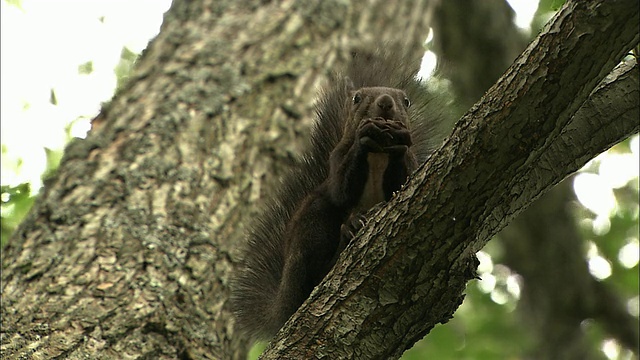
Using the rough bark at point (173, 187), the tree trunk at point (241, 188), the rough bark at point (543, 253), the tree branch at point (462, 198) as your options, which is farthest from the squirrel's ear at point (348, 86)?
the rough bark at point (543, 253)

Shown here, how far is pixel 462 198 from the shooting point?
2.48 metres

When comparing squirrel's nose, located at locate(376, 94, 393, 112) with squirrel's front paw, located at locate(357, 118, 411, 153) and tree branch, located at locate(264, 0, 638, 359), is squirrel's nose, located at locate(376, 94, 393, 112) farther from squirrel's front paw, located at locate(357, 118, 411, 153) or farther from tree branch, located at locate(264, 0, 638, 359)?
tree branch, located at locate(264, 0, 638, 359)

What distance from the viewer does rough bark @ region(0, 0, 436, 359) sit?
12.7ft

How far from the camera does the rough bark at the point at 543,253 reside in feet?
19.5

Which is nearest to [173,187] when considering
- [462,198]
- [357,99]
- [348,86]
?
[348,86]

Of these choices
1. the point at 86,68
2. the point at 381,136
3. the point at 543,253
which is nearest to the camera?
the point at 381,136

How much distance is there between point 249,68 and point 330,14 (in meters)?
1.00

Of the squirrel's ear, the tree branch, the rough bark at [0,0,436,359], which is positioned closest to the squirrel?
the squirrel's ear

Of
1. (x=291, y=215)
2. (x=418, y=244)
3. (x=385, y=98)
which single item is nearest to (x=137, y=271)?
(x=291, y=215)

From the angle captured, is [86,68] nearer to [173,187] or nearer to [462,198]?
[173,187]

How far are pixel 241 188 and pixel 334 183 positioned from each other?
1.63 meters

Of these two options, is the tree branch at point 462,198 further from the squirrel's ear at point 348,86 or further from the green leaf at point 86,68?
the green leaf at point 86,68

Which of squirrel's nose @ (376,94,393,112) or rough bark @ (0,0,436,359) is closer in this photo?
squirrel's nose @ (376,94,393,112)

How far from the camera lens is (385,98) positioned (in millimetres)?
3457
